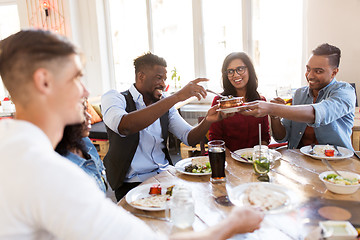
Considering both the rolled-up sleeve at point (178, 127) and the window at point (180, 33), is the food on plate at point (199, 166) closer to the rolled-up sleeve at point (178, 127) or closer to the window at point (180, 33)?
the rolled-up sleeve at point (178, 127)

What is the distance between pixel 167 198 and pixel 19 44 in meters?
0.83

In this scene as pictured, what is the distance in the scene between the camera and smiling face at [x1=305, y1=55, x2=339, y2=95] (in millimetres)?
2132

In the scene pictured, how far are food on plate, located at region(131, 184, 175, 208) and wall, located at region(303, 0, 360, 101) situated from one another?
3589mm

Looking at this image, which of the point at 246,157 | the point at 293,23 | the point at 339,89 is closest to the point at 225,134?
the point at 246,157

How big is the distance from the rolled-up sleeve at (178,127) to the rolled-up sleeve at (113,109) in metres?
0.40

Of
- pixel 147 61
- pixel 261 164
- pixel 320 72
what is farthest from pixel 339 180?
pixel 147 61

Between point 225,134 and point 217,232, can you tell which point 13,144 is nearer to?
point 217,232

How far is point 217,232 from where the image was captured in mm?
891

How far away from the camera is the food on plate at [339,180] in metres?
1.26

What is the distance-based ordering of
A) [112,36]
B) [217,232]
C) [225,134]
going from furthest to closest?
[112,36] → [225,134] → [217,232]

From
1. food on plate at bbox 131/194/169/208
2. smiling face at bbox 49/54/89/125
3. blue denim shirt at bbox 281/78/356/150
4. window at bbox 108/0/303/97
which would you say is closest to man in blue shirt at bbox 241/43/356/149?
blue denim shirt at bbox 281/78/356/150

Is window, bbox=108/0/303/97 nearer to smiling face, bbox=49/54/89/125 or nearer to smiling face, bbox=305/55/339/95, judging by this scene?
smiling face, bbox=305/55/339/95

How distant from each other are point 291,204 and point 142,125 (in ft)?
3.45

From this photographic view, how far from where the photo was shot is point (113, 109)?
1935mm
